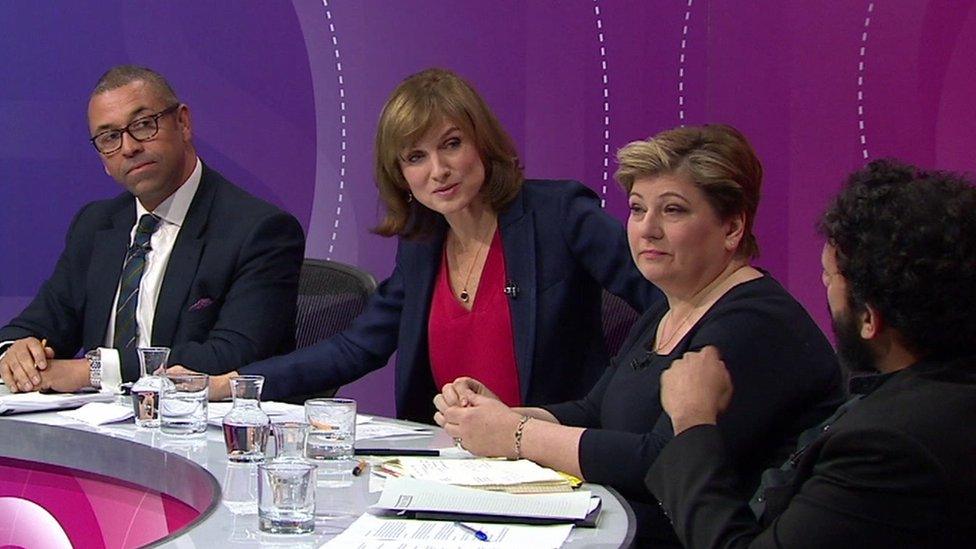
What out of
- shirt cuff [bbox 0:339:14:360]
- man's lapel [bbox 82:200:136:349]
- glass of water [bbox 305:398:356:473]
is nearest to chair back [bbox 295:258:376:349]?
man's lapel [bbox 82:200:136:349]

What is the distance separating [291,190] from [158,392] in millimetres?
2044

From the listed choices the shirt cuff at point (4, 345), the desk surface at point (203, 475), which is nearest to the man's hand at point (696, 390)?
the desk surface at point (203, 475)

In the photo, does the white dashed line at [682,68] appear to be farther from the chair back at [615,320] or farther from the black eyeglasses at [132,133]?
the black eyeglasses at [132,133]

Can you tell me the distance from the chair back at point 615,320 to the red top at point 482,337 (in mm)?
232

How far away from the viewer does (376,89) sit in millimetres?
4391

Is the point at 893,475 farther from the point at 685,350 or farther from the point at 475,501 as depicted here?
the point at 685,350

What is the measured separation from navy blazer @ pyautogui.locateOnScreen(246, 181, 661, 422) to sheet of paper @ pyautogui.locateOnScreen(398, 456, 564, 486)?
88 centimetres

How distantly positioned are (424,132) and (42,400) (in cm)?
103

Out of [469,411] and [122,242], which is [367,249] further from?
[469,411]

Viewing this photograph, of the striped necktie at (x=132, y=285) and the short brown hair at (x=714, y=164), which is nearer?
the short brown hair at (x=714, y=164)

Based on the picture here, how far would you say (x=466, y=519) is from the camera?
1766mm

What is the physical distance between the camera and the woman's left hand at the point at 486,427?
86.5 inches

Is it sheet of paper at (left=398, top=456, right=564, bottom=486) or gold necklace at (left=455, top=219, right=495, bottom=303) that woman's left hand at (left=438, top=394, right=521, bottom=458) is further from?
gold necklace at (left=455, top=219, right=495, bottom=303)

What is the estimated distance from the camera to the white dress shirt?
133 inches
